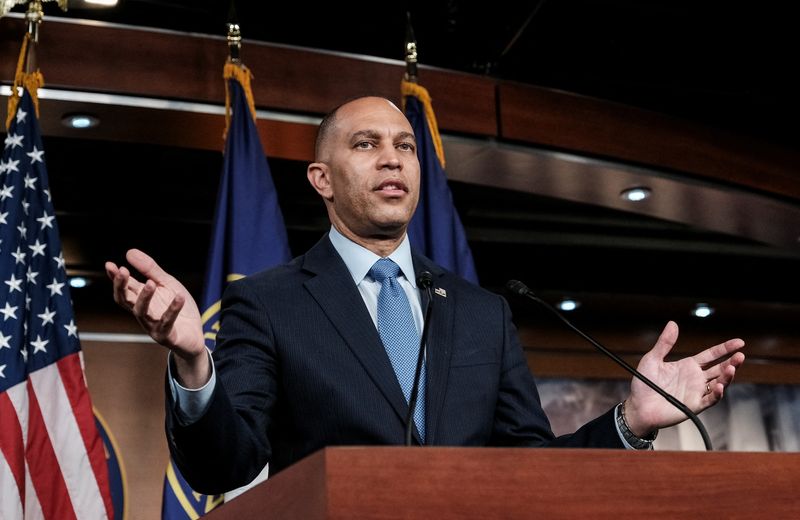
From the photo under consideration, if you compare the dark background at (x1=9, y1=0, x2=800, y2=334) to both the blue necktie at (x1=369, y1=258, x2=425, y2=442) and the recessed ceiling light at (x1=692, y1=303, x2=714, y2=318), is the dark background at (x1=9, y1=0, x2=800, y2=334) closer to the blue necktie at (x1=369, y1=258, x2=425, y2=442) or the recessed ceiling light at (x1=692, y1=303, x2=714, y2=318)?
the recessed ceiling light at (x1=692, y1=303, x2=714, y2=318)

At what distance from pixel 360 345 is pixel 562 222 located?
4648 millimetres

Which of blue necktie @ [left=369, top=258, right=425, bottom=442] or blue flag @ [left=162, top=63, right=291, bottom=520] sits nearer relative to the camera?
blue necktie @ [left=369, top=258, right=425, bottom=442]

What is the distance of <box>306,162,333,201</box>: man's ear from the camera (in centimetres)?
242

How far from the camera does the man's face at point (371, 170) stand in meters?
Result: 2.29

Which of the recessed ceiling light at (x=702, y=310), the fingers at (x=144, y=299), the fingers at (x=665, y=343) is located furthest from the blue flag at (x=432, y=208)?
the recessed ceiling light at (x=702, y=310)

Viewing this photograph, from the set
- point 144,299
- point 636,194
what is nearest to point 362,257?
point 144,299

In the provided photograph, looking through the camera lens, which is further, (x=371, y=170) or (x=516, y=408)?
(x=371, y=170)

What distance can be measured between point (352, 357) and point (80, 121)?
2.47 m

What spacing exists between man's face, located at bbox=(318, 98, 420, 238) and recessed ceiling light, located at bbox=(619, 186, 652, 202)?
267 centimetres

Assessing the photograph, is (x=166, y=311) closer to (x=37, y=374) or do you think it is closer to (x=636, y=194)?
(x=37, y=374)

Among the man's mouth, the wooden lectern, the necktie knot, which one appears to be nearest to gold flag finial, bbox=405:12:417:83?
the man's mouth

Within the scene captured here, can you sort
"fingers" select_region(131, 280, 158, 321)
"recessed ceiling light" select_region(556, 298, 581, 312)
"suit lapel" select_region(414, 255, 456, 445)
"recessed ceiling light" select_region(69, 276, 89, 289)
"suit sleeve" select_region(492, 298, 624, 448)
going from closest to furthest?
1. "fingers" select_region(131, 280, 158, 321)
2. "suit lapel" select_region(414, 255, 456, 445)
3. "suit sleeve" select_region(492, 298, 624, 448)
4. "recessed ceiling light" select_region(69, 276, 89, 289)
5. "recessed ceiling light" select_region(556, 298, 581, 312)

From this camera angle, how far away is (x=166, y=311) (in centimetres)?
152

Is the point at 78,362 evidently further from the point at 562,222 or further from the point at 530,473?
the point at 562,222
